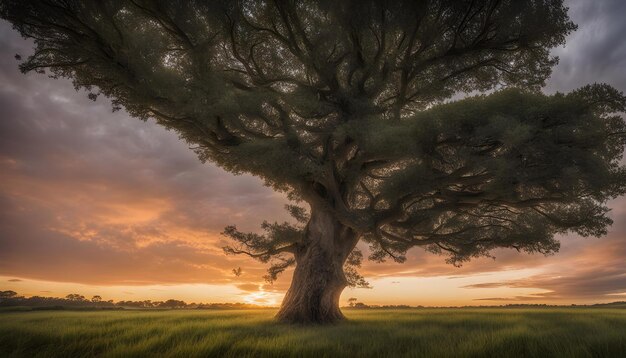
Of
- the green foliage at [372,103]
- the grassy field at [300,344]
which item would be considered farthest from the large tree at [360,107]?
the grassy field at [300,344]

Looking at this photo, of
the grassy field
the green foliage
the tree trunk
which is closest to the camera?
the grassy field

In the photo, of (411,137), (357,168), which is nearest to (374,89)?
(357,168)

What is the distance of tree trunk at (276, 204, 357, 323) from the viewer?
47.9 feet

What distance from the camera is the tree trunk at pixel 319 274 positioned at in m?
14.6

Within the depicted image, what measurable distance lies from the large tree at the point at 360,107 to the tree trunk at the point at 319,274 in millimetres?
64

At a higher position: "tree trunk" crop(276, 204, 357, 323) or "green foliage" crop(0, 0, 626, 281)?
"green foliage" crop(0, 0, 626, 281)

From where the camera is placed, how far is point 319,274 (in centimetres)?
1512

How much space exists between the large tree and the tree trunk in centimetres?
6

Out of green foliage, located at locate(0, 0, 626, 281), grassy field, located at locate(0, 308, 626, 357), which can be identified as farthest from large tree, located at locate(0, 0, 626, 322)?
grassy field, located at locate(0, 308, 626, 357)

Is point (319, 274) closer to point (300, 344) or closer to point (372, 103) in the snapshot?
point (300, 344)

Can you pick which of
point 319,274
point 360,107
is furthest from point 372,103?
point 319,274

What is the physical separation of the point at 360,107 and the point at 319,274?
23.6 feet

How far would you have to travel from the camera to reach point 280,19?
46.7ft

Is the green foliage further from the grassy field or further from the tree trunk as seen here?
the grassy field
